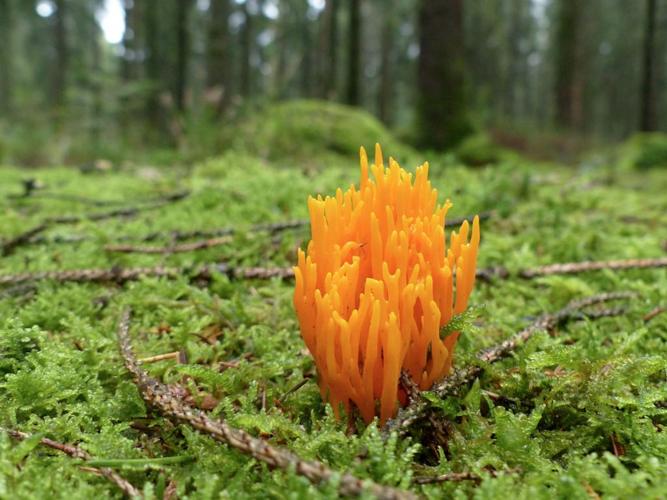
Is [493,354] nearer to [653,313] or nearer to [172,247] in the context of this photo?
[653,313]

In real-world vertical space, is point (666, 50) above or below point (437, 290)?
above

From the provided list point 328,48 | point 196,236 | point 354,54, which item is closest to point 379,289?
point 196,236

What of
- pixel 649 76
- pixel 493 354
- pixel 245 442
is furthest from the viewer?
pixel 649 76

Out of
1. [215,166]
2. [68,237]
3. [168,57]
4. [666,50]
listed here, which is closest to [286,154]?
[215,166]

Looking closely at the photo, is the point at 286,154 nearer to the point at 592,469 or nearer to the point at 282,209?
the point at 282,209

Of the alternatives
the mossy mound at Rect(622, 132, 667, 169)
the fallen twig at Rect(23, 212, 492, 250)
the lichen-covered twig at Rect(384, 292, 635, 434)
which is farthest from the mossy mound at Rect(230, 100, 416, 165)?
the lichen-covered twig at Rect(384, 292, 635, 434)

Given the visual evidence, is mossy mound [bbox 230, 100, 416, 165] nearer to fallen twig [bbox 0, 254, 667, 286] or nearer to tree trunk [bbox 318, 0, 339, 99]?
fallen twig [bbox 0, 254, 667, 286]

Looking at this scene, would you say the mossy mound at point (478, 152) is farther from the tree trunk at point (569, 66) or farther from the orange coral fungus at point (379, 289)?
the tree trunk at point (569, 66)
